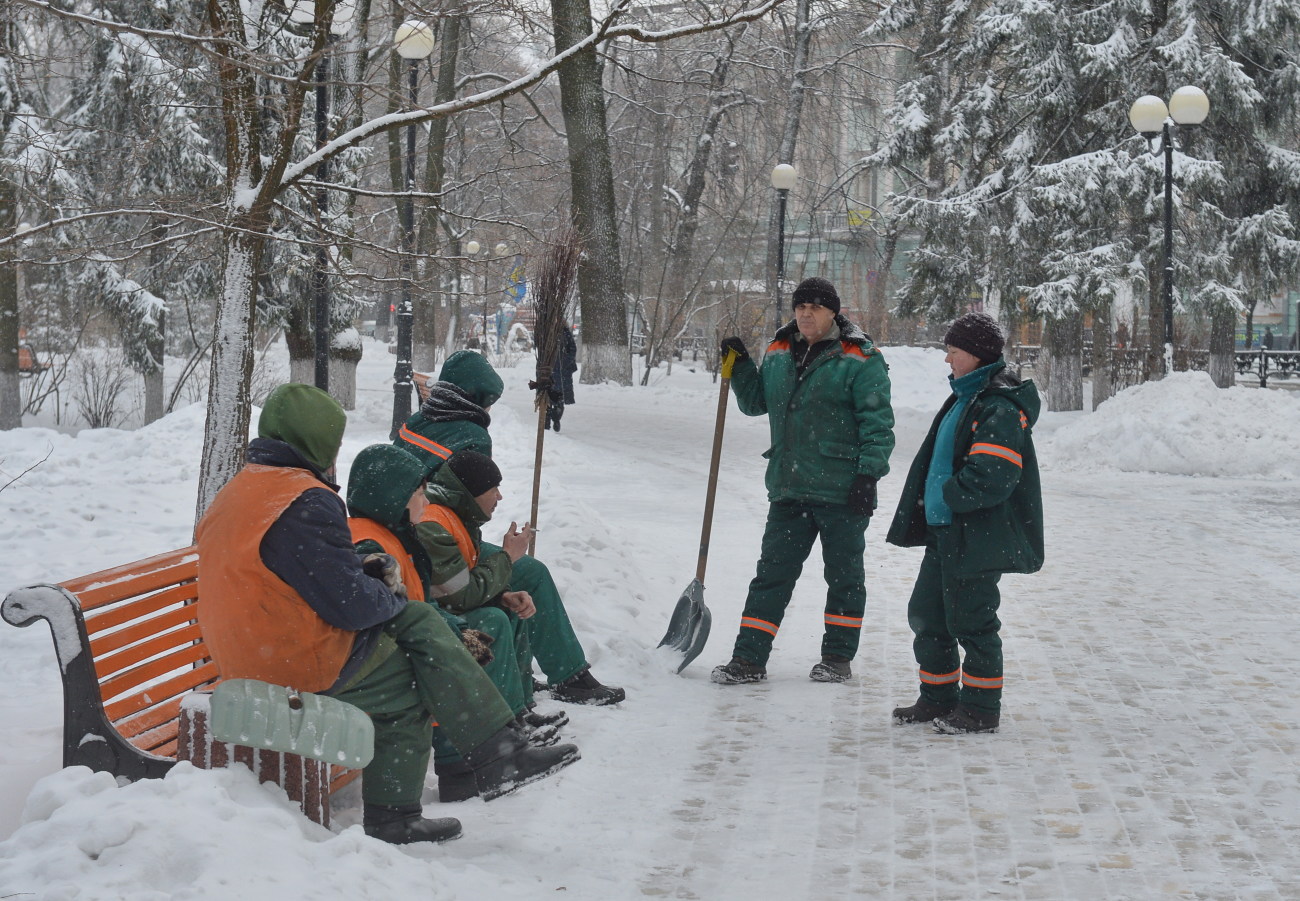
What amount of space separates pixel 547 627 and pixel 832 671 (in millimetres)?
1447

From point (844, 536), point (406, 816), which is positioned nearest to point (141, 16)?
point (844, 536)

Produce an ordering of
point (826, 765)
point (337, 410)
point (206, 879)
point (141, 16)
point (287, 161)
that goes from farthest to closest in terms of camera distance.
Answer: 1. point (141, 16)
2. point (287, 161)
3. point (826, 765)
4. point (337, 410)
5. point (206, 879)

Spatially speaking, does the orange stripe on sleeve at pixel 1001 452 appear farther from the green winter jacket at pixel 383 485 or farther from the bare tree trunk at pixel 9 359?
the bare tree trunk at pixel 9 359

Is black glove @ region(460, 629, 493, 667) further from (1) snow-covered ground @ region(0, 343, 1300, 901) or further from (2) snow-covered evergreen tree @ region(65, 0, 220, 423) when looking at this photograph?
(2) snow-covered evergreen tree @ region(65, 0, 220, 423)

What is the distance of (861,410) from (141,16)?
15.1 m

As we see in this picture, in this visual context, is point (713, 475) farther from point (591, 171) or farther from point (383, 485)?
point (591, 171)

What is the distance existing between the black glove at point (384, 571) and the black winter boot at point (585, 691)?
5.80 ft

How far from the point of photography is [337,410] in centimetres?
378

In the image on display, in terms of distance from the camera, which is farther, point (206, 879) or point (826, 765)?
point (826, 765)

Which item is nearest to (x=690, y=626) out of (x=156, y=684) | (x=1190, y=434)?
(x=156, y=684)

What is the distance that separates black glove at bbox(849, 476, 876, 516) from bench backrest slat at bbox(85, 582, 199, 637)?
9.01 feet

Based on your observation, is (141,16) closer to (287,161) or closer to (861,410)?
(287,161)

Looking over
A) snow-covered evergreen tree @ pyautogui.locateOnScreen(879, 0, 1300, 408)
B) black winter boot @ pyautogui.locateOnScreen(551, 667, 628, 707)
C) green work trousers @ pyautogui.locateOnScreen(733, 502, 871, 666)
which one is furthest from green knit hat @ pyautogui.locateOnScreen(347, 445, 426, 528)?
snow-covered evergreen tree @ pyautogui.locateOnScreen(879, 0, 1300, 408)

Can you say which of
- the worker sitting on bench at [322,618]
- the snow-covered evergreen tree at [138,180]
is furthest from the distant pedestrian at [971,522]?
the snow-covered evergreen tree at [138,180]
